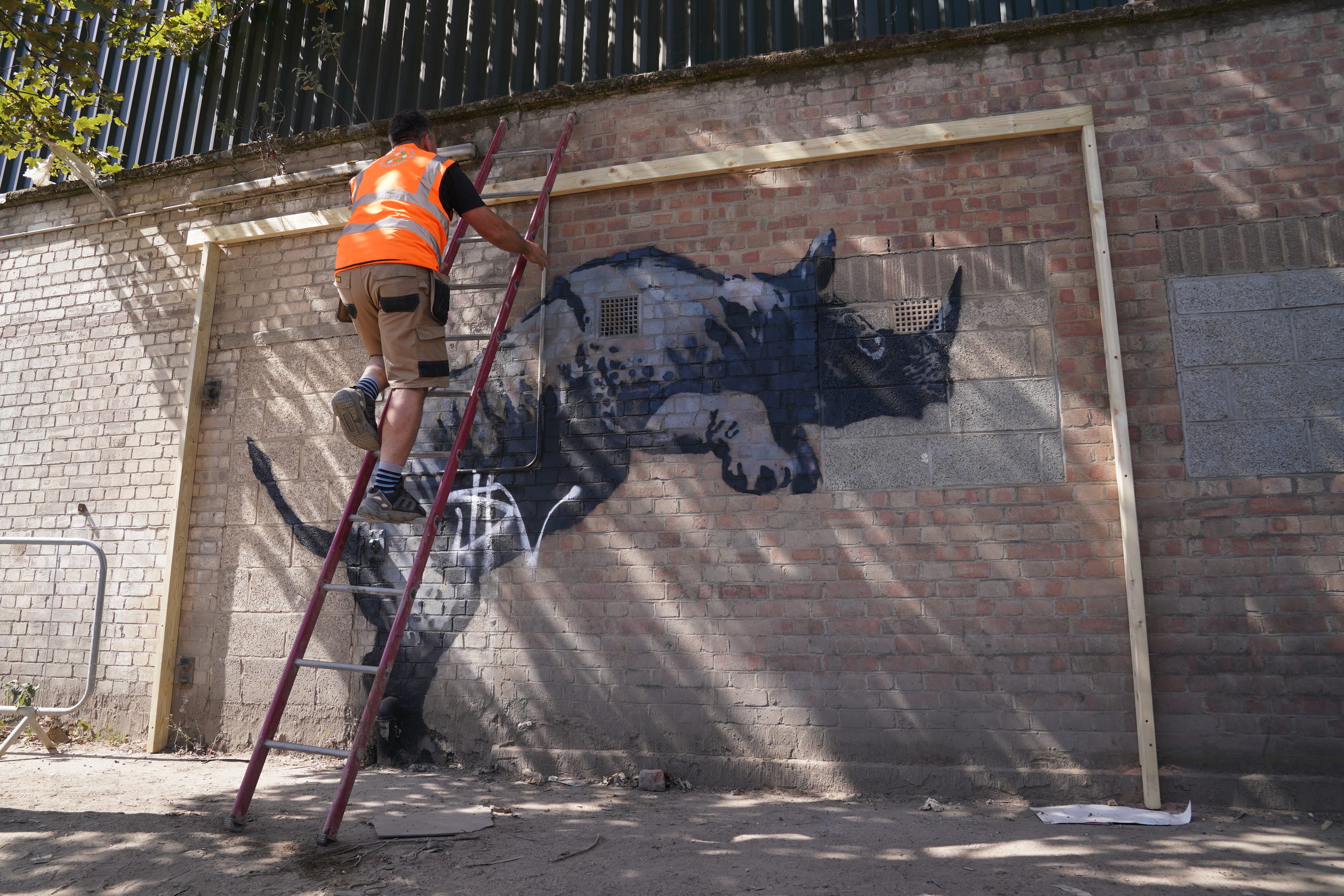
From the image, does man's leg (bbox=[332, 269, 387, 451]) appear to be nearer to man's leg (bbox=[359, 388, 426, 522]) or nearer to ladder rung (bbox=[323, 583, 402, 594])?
man's leg (bbox=[359, 388, 426, 522])

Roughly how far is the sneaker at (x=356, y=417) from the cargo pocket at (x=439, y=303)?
0.46m

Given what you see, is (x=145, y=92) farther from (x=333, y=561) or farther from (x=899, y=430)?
(x=899, y=430)

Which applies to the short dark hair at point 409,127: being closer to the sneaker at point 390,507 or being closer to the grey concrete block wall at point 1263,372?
the sneaker at point 390,507

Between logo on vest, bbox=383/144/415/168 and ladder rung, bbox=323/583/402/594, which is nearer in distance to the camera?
ladder rung, bbox=323/583/402/594

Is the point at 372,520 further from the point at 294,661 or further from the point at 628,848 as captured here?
the point at 628,848

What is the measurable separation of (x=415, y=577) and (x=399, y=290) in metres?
1.20

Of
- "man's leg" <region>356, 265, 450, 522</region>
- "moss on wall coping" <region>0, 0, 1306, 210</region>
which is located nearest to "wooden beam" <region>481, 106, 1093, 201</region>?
"moss on wall coping" <region>0, 0, 1306, 210</region>

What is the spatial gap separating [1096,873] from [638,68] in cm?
458

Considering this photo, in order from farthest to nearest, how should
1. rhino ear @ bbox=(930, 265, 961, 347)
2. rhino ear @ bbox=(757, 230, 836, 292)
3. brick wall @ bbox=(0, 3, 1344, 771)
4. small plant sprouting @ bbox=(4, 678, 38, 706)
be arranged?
small plant sprouting @ bbox=(4, 678, 38, 706) → rhino ear @ bbox=(757, 230, 836, 292) → rhino ear @ bbox=(930, 265, 961, 347) → brick wall @ bbox=(0, 3, 1344, 771)

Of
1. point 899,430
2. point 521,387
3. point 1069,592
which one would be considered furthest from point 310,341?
point 1069,592

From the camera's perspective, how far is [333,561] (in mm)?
3645

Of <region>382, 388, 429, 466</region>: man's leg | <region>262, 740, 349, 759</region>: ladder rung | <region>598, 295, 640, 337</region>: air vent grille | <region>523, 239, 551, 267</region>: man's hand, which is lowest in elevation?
<region>262, 740, 349, 759</region>: ladder rung

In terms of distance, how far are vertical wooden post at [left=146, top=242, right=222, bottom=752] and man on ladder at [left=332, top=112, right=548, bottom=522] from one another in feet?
7.35

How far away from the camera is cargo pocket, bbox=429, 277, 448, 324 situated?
Result: 3.60 meters
